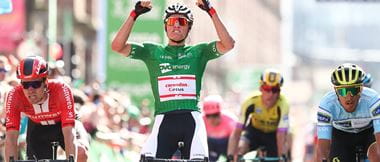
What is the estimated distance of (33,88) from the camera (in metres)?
11.2

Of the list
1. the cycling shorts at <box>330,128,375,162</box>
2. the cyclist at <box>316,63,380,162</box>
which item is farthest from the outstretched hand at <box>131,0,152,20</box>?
the cycling shorts at <box>330,128,375,162</box>

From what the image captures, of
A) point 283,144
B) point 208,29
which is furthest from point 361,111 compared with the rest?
point 208,29

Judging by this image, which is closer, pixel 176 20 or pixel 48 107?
pixel 176 20

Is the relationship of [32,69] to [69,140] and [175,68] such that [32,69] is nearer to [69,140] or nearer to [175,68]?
[69,140]

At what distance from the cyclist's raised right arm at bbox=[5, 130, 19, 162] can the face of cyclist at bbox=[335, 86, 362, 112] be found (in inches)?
124

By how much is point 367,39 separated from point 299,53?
18.1 metres

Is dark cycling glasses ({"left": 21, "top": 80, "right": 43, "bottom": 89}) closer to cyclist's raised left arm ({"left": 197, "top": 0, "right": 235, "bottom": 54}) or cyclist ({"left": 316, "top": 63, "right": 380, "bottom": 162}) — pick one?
cyclist's raised left arm ({"left": 197, "top": 0, "right": 235, "bottom": 54})

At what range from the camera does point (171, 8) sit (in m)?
11.7

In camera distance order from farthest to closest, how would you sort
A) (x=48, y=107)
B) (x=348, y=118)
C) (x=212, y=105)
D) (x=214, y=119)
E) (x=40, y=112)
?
(x=214, y=119), (x=212, y=105), (x=40, y=112), (x=48, y=107), (x=348, y=118)

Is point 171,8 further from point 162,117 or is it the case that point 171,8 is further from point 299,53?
point 299,53

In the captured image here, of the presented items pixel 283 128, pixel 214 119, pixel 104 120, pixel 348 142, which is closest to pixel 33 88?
pixel 348 142

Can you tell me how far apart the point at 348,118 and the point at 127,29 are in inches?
93.6

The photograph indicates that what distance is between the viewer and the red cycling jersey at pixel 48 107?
1145cm

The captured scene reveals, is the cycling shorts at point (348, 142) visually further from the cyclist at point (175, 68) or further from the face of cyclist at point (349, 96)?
the cyclist at point (175, 68)
